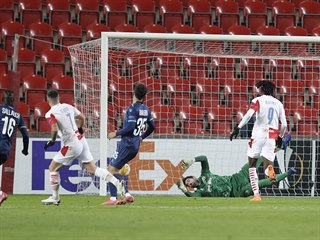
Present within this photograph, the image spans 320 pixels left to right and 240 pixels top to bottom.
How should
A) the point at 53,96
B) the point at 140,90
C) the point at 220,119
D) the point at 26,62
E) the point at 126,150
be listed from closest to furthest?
the point at 53,96 → the point at 140,90 → the point at 126,150 → the point at 220,119 → the point at 26,62

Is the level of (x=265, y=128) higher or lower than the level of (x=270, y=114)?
lower

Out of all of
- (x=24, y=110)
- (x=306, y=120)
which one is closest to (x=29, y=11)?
(x=24, y=110)

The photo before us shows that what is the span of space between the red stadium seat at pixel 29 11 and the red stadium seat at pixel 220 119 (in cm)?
622

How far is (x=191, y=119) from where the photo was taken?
20516 millimetres

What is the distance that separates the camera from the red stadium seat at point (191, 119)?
20.3m

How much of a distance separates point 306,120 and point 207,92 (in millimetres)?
2194

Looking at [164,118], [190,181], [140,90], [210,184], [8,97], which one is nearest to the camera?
[8,97]

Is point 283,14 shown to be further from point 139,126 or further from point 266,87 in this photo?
point 139,126

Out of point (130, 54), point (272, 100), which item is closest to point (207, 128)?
point (130, 54)

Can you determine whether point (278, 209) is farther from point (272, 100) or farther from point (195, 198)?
point (195, 198)

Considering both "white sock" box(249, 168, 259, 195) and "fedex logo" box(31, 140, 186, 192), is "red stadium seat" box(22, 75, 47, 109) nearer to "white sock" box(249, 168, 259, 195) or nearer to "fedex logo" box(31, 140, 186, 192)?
"fedex logo" box(31, 140, 186, 192)

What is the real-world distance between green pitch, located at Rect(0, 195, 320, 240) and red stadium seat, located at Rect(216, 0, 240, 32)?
11.8 metres

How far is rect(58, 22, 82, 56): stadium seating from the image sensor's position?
23.9m

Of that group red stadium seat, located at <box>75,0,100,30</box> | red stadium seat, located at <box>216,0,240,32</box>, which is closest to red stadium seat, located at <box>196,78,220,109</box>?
red stadium seat, located at <box>216,0,240,32</box>
